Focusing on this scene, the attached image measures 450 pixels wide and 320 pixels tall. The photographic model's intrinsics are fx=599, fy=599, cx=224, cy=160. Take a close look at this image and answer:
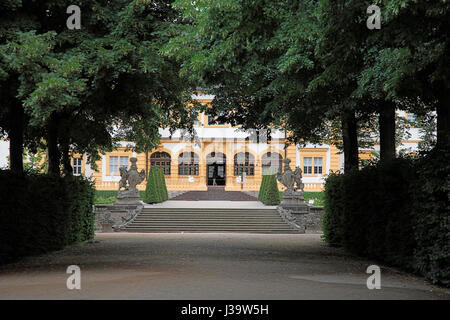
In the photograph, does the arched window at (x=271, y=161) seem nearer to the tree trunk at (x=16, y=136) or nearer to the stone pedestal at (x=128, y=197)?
the stone pedestal at (x=128, y=197)

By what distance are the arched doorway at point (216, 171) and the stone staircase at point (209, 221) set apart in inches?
1031

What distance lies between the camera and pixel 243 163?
5312 centimetres

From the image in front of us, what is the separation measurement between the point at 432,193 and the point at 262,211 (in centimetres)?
1777

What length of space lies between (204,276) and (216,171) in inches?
1779

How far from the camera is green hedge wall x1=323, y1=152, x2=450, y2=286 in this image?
362 inches

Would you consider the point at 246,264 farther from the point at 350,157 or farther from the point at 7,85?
the point at 350,157

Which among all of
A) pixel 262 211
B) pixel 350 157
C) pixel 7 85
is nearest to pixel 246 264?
pixel 7 85

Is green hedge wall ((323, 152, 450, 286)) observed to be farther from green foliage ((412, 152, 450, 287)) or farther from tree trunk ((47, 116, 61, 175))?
tree trunk ((47, 116, 61, 175))

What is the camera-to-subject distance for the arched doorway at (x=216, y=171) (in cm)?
5372

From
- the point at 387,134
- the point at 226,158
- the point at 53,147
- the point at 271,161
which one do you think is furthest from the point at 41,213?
the point at 271,161

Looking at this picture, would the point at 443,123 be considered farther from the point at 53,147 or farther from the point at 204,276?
the point at 53,147

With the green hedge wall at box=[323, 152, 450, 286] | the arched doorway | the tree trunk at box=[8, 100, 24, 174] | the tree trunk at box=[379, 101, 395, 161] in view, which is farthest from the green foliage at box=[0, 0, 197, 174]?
the arched doorway

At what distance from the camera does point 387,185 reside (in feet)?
39.0
